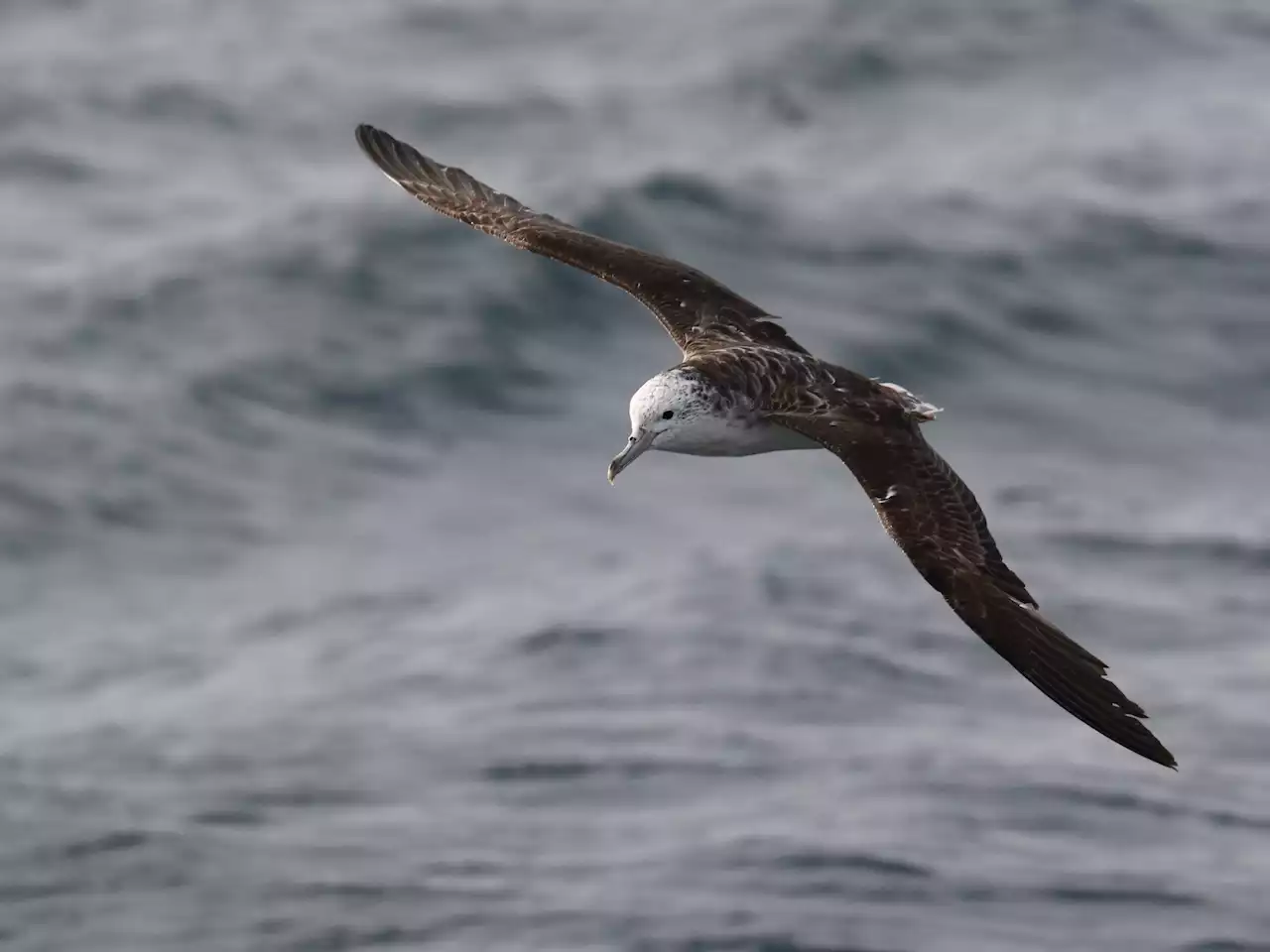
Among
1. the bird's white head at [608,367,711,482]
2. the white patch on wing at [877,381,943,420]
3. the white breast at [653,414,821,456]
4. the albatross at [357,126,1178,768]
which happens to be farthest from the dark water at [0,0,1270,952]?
the bird's white head at [608,367,711,482]

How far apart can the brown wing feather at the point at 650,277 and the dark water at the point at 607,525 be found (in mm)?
5038

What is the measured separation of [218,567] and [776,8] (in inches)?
410

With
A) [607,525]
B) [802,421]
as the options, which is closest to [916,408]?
[802,421]

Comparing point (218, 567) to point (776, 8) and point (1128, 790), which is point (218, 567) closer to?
point (1128, 790)

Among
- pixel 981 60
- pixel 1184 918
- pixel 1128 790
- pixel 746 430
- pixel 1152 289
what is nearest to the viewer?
pixel 746 430

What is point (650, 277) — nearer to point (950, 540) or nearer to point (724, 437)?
point (724, 437)

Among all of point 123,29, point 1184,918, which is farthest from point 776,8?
point 1184,918

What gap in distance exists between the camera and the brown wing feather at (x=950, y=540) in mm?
12188

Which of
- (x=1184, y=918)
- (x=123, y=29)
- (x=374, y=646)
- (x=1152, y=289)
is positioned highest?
(x=123, y=29)

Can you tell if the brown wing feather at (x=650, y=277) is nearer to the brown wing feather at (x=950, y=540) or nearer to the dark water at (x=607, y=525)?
the brown wing feather at (x=950, y=540)

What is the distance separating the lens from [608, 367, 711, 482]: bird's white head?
45.9 feet

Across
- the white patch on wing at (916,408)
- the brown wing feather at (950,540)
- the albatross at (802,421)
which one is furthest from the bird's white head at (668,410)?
the white patch on wing at (916,408)

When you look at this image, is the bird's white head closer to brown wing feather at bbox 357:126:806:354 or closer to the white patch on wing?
brown wing feather at bbox 357:126:806:354

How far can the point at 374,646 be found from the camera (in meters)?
20.6
